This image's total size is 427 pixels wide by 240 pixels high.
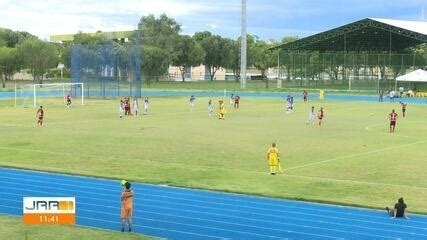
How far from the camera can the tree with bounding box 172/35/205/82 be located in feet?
420

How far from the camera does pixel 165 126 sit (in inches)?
1646

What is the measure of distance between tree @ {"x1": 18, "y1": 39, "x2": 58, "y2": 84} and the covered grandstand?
1442 inches

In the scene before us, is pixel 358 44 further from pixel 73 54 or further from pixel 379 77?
pixel 73 54

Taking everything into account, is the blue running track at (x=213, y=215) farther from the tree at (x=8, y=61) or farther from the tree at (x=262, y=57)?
the tree at (x=262, y=57)

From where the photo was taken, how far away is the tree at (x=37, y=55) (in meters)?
106

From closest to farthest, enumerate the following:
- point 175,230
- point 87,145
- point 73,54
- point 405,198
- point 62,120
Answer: point 175,230, point 405,198, point 87,145, point 62,120, point 73,54

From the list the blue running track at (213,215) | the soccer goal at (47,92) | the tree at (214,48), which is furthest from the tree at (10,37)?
the blue running track at (213,215)

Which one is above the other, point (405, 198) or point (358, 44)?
point (358, 44)

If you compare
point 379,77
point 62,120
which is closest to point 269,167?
point 62,120

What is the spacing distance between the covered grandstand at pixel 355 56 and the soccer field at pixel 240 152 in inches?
1627

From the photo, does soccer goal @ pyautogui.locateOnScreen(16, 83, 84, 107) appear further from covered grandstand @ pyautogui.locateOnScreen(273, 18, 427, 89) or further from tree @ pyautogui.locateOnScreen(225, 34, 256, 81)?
tree @ pyautogui.locateOnScreen(225, 34, 256, 81)

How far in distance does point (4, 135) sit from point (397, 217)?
2466 centimetres

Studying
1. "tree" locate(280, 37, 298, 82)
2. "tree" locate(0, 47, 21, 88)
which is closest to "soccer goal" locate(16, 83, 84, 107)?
"tree" locate(0, 47, 21, 88)

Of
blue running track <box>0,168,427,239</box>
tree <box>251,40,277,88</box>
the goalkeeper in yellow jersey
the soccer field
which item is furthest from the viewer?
tree <box>251,40,277,88</box>
